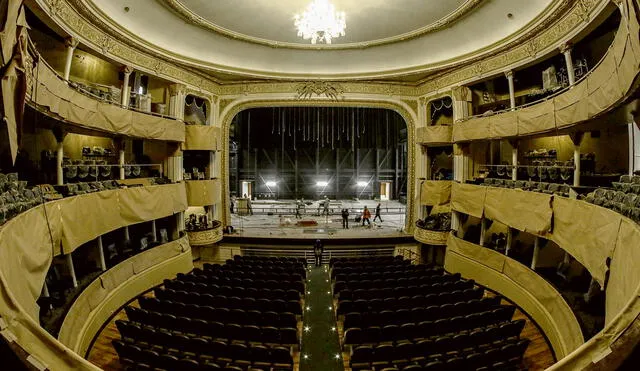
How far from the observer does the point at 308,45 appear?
45.3 feet

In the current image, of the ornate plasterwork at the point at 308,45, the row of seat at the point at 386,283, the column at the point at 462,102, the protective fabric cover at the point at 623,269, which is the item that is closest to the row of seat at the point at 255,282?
the row of seat at the point at 386,283

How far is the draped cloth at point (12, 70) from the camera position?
325cm

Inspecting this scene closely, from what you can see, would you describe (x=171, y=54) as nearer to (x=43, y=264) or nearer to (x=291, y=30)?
(x=291, y=30)

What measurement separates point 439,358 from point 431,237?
8718 mm

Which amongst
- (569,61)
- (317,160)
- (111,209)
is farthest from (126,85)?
(317,160)

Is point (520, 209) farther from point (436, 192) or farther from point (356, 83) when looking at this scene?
point (356, 83)

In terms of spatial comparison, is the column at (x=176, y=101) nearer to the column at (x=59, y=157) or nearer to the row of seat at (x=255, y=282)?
the column at (x=59, y=157)

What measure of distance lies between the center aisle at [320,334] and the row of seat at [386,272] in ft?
2.59

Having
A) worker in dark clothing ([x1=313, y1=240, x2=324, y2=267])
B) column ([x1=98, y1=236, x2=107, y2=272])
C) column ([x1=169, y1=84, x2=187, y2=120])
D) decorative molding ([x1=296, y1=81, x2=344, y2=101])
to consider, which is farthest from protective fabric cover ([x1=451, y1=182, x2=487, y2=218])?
column ([x1=98, y1=236, x2=107, y2=272])

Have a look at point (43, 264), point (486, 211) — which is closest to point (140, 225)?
point (43, 264)

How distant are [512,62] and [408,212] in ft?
25.0

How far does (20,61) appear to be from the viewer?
3.53m

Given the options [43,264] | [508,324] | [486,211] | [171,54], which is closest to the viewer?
[43,264]

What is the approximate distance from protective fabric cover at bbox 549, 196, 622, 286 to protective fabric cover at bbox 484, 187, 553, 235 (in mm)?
397
